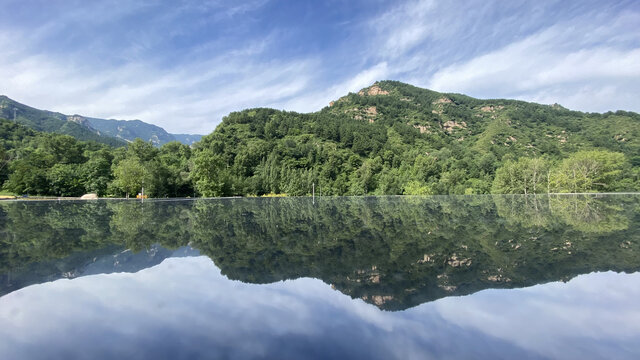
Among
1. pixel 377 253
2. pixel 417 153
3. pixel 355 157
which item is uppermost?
pixel 417 153

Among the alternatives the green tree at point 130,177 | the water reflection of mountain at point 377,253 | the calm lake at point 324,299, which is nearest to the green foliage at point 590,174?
the water reflection of mountain at point 377,253

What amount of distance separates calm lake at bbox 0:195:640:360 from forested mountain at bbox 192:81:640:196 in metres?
44.3

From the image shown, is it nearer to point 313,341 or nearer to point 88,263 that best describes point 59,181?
point 88,263

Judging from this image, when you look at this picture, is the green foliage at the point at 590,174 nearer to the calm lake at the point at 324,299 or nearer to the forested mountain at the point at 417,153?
the forested mountain at the point at 417,153

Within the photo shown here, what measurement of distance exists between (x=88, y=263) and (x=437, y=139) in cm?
12021

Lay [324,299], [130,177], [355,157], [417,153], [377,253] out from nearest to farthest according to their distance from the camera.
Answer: [324,299] → [377,253] → [130,177] → [355,157] → [417,153]

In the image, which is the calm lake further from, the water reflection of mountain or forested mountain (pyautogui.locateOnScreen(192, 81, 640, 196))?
forested mountain (pyautogui.locateOnScreen(192, 81, 640, 196))

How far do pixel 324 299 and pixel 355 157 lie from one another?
8242 centimetres

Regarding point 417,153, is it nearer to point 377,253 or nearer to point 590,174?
point 590,174

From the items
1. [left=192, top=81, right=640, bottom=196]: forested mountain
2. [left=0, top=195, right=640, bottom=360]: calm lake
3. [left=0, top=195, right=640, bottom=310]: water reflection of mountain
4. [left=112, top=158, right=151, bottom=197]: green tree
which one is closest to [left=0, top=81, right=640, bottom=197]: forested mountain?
[left=112, top=158, right=151, bottom=197]: green tree

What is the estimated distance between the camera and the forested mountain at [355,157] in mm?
48438

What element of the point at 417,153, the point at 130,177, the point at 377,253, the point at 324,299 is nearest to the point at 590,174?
the point at 417,153

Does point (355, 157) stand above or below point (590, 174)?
above

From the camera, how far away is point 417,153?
8912cm
